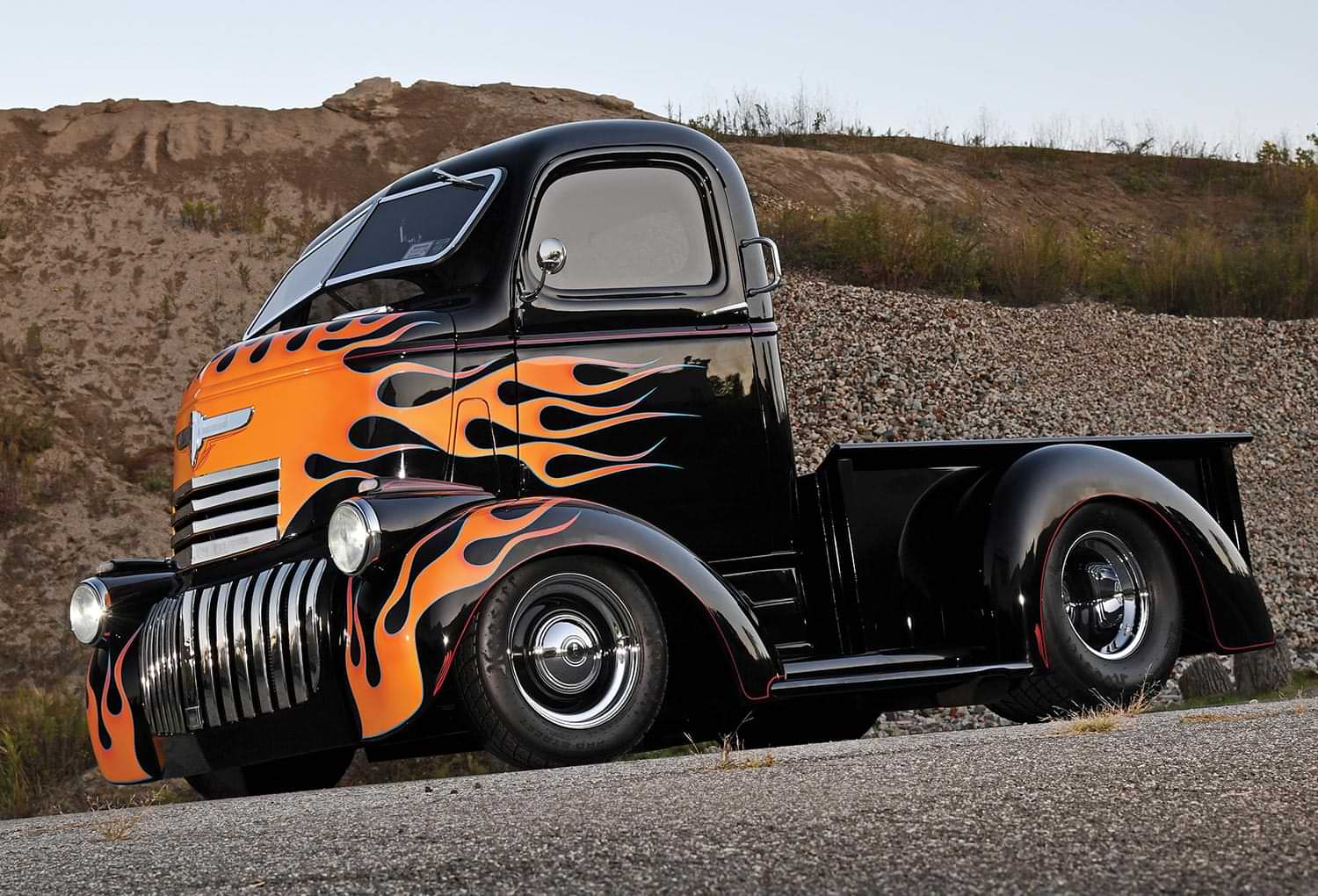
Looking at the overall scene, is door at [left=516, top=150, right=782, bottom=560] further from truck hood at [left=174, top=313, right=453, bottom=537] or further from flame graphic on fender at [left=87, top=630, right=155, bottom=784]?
flame graphic on fender at [left=87, top=630, right=155, bottom=784]

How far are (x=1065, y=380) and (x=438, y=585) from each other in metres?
17.1

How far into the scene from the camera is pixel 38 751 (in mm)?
10164

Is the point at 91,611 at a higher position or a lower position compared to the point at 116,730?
higher

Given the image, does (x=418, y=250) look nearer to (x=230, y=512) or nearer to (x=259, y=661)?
(x=230, y=512)

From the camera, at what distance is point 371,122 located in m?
31.1

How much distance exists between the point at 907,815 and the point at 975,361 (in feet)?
59.3

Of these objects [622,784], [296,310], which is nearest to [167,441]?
[296,310]

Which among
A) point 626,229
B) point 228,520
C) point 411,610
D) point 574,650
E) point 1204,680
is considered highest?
point 626,229

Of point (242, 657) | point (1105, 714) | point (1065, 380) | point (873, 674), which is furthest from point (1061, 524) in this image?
point (1065, 380)

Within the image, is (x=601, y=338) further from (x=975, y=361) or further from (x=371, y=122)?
(x=371, y=122)

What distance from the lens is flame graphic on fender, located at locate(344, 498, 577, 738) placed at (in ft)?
14.9

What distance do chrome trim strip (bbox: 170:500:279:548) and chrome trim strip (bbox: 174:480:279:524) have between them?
0.14 feet

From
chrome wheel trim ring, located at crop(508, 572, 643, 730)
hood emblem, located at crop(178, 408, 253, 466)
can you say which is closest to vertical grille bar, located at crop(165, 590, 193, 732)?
hood emblem, located at crop(178, 408, 253, 466)

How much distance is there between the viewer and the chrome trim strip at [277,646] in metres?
4.88
